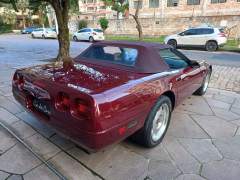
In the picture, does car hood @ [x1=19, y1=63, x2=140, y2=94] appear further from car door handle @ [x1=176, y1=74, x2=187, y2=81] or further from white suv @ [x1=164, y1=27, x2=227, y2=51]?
white suv @ [x1=164, y1=27, x2=227, y2=51]

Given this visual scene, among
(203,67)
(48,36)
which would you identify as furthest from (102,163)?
(48,36)

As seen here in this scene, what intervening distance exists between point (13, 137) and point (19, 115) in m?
0.73

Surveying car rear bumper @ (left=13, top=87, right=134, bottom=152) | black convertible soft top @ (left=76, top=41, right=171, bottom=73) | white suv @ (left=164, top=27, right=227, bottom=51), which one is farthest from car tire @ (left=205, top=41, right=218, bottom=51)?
car rear bumper @ (left=13, top=87, right=134, bottom=152)

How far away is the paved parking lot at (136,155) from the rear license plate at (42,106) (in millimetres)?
556

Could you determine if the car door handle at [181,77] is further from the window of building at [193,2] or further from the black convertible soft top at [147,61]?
the window of building at [193,2]

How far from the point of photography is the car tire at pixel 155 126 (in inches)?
109

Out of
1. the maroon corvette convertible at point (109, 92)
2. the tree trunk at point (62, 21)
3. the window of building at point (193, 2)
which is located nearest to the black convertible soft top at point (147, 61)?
the maroon corvette convertible at point (109, 92)

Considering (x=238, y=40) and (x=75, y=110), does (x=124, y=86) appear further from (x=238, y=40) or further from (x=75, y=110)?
(x=238, y=40)

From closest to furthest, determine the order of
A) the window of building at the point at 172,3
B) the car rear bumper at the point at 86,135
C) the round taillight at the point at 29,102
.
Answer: the car rear bumper at the point at 86,135 → the round taillight at the point at 29,102 → the window of building at the point at 172,3

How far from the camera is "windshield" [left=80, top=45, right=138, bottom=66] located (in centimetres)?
322

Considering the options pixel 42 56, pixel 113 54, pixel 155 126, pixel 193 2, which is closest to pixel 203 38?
pixel 42 56

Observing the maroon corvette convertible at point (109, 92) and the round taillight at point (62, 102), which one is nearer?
the maroon corvette convertible at point (109, 92)

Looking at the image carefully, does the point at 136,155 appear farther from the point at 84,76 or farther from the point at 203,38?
the point at 203,38

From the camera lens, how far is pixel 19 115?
150 inches
